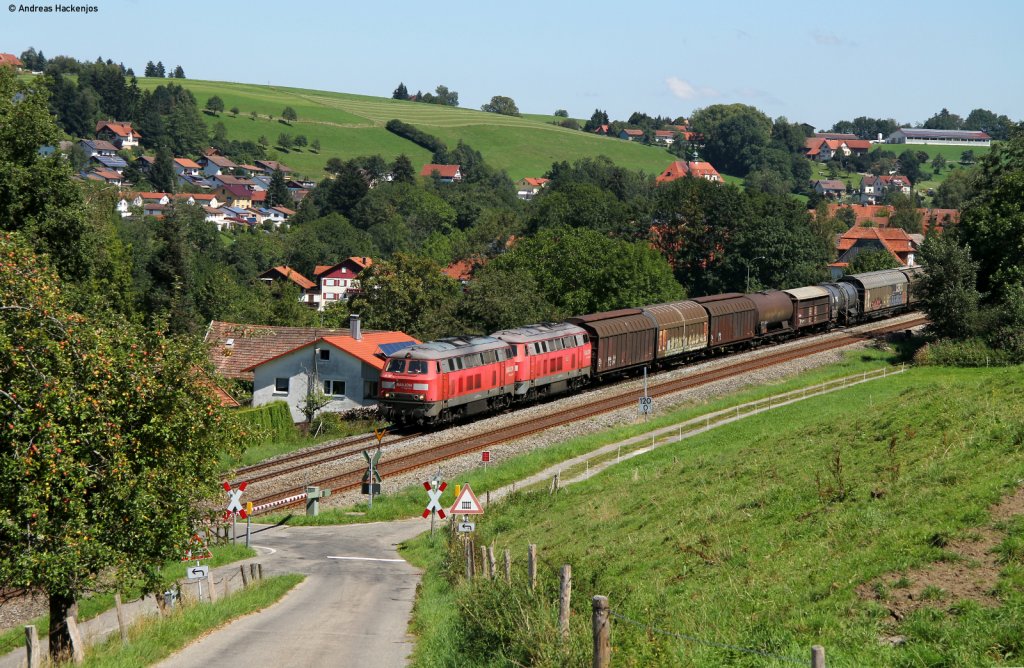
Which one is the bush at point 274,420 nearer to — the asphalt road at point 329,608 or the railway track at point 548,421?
the railway track at point 548,421

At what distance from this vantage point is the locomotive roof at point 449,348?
48.3 m

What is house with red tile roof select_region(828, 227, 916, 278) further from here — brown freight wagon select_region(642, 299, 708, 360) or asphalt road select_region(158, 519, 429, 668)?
asphalt road select_region(158, 519, 429, 668)

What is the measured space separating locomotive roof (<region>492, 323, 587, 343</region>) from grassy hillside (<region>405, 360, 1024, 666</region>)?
22.4 metres

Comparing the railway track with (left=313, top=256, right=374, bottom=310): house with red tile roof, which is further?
(left=313, top=256, right=374, bottom=310): house with red tile roof

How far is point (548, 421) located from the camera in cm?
5150

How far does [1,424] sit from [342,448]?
29056 mm

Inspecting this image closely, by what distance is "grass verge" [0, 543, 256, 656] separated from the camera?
1008 inches

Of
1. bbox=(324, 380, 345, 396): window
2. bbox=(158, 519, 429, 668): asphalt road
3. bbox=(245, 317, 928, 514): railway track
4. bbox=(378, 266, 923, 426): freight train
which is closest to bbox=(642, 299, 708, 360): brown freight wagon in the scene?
bbox=(378, 266, 923, 426): freight train

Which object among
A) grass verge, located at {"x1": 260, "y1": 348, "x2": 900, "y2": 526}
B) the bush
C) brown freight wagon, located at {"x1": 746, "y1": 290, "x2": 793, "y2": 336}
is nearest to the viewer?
grass verge, located at {"x1": 260, "y1": 348, "x2": 900, "y2": 526}

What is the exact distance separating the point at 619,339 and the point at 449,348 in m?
14.5

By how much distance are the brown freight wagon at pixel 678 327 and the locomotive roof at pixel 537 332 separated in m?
7.33

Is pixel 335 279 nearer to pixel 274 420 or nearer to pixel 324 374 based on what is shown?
pixel 324 374

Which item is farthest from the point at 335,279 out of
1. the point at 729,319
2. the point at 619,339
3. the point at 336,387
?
the point at 619,339

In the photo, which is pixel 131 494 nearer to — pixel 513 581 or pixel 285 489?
pixel 513 581
